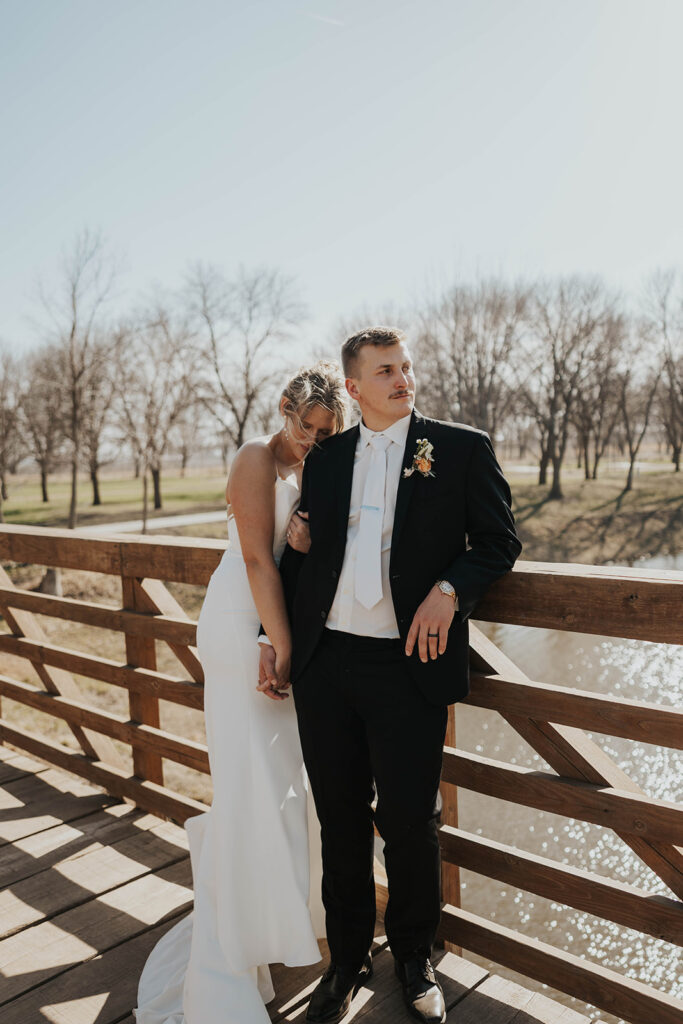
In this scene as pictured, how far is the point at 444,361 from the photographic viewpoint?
1353 inches

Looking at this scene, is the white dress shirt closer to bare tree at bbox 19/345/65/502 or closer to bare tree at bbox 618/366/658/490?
bare tree at bbox 19/345/65/502

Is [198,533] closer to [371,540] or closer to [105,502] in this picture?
[105,502]

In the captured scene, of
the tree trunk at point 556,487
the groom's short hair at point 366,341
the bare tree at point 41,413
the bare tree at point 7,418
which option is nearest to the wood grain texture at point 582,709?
the groom's short hair at point 366,341

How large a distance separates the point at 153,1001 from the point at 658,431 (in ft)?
198

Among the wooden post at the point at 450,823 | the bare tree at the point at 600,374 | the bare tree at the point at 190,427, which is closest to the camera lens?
the wooden post at the point at 450,823

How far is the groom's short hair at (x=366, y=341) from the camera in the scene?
2.27 metres

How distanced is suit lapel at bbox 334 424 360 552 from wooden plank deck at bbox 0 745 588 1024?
1462 mm

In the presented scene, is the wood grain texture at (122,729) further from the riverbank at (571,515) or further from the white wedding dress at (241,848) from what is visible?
the riverbank at (571,515)

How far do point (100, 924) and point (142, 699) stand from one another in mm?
1064

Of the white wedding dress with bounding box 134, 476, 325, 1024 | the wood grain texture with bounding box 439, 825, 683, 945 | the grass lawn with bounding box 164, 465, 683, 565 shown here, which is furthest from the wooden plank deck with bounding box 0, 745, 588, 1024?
the grass lawn with bounding box 164, 465, 683, 565

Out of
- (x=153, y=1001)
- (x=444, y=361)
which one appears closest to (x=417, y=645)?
(x=153, y=1001)

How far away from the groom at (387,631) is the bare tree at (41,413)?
28.3 m

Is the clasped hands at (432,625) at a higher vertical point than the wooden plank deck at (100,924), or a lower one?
higher

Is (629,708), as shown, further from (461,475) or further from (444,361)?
(444,361)
